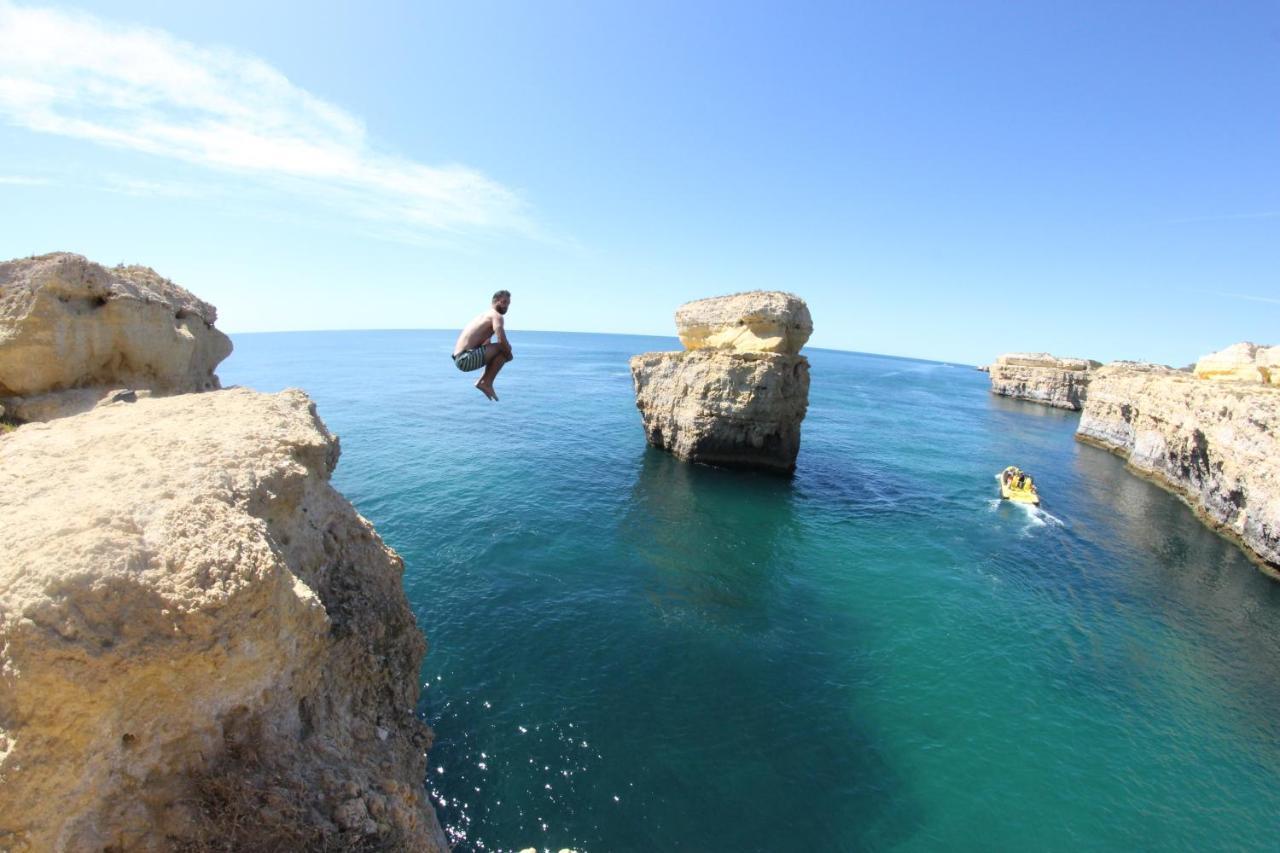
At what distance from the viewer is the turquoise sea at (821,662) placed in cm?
1151


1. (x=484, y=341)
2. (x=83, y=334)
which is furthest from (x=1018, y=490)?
(x=83, y=334)

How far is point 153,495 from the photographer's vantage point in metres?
5.72

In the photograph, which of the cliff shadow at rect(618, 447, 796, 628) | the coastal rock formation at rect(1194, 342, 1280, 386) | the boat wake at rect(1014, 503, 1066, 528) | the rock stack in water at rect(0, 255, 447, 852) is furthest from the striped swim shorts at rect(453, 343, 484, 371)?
the coastal rock formation at rect(1194, 342, 1280, 386)

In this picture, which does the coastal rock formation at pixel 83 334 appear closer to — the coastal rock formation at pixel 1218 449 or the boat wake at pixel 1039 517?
the boat wake at pixel 1039 517

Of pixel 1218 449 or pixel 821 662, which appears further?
pixel 1218 449

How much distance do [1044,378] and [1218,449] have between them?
65.5 meters

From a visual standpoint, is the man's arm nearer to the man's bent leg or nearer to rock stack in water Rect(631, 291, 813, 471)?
the man's bent leg

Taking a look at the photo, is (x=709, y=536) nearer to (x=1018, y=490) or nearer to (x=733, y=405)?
(x=733, y=405)

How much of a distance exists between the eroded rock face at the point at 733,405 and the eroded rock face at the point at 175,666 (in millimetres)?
26920

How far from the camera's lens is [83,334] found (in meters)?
11.2

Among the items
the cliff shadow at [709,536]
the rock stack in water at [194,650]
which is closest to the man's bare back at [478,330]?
the rock stack in water at [194,650]

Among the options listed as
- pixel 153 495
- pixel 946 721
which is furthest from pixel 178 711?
pixel 946 721

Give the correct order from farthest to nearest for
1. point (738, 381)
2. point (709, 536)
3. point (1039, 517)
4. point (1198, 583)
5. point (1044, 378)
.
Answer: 1. point (1044, 378)
2. point (738, 381)
3. point (1039, 517)
4. point (709, 536)
5. point (1198, 583)

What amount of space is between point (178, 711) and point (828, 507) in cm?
2834
